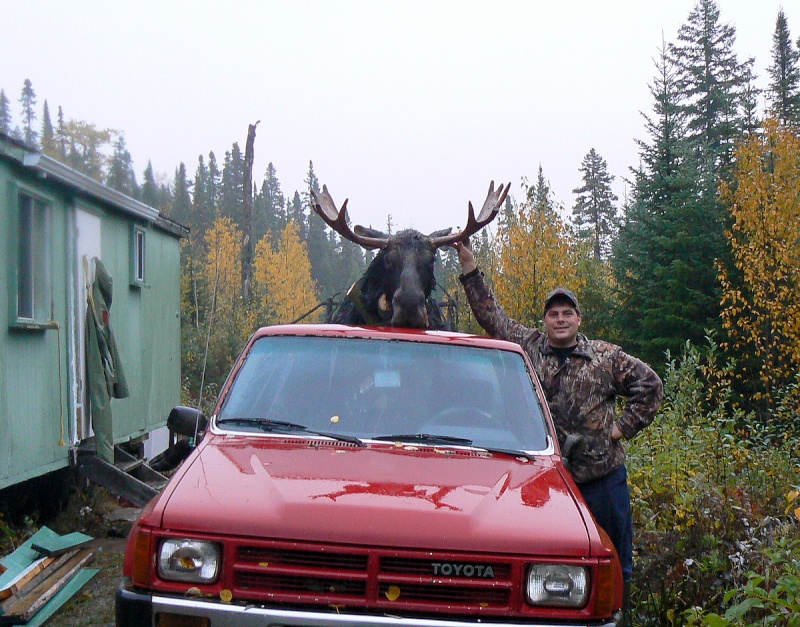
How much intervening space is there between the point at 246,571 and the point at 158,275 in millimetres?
9264

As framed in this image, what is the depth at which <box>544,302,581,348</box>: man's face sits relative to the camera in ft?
17.1

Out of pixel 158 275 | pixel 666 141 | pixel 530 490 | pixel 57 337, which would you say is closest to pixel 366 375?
pixel 530 490

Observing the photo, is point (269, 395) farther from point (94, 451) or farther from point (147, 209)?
point (147, 209)

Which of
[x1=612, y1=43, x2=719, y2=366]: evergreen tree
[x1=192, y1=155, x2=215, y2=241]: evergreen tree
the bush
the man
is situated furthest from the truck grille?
[x1=192, y1=155, x2=215, y2=241]: evergreen tree

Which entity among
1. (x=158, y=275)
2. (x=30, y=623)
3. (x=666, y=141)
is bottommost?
(x=30, y=623)

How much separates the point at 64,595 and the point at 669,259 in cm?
1637

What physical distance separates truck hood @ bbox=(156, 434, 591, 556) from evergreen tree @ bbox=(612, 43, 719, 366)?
51.6ft

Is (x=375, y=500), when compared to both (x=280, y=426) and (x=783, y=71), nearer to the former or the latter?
(x=280, y=426)

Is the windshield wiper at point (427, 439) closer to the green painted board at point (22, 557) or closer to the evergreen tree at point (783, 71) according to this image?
the green painted board at point (22, 557)

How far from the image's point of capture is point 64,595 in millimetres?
6012

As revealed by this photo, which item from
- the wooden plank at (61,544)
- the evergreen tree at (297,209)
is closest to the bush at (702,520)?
the wooden plank at (61,544)

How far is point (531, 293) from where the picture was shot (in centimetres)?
1672

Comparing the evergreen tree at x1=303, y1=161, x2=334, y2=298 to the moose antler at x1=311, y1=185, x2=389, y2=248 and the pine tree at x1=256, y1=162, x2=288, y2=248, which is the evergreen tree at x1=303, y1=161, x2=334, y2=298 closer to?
the pine tree at x1=256, y1=162, x2=288, y2=248

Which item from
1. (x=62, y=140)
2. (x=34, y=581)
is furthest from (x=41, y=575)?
(x=62, y=140)
